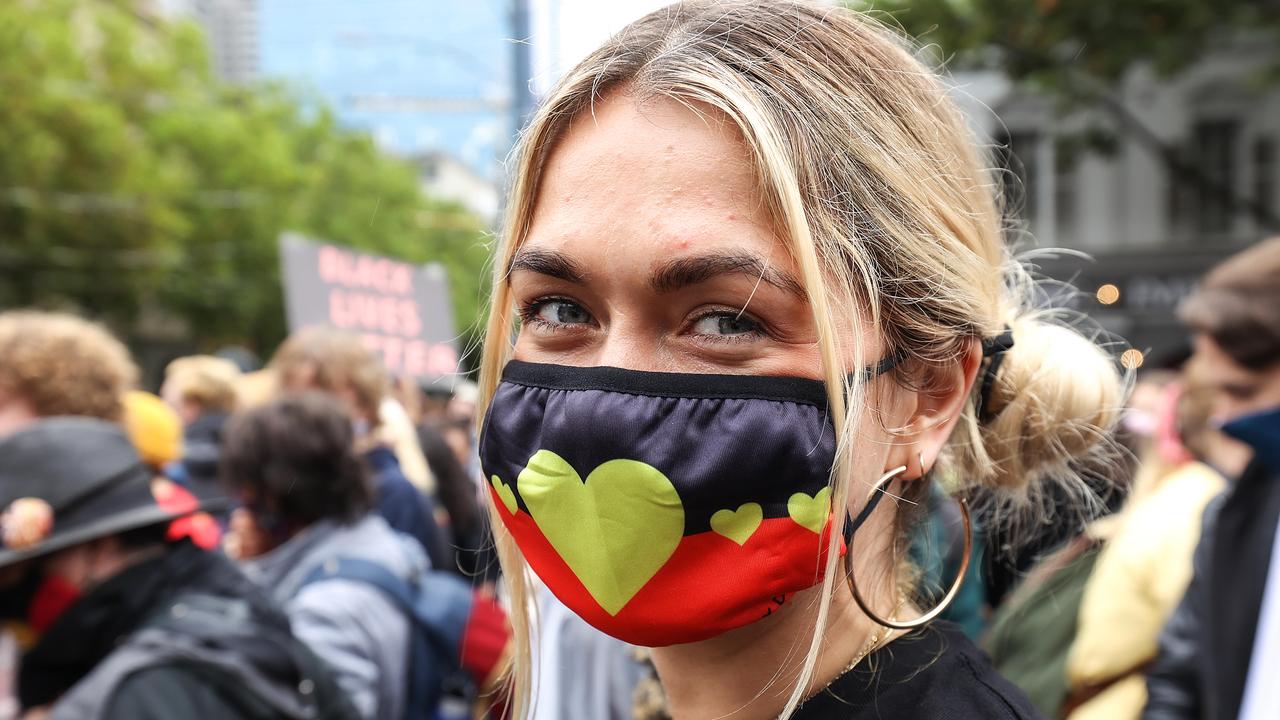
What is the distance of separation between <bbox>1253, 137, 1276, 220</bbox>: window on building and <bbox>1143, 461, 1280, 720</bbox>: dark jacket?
63.7ft

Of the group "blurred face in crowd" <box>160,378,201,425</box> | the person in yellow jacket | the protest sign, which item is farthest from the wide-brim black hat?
"blurred face in crowd" <box>160,378,201,425</box>

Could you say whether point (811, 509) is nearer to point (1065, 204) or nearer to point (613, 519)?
point (613, 519)

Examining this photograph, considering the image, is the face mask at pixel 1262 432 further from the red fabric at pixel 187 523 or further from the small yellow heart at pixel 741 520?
the red fabric at pixel 187 523

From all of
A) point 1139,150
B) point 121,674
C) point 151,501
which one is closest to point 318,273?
point 151,501

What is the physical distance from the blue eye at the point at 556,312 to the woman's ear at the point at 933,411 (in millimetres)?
466

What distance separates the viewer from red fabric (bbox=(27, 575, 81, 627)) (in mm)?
2670

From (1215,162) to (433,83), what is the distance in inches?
582

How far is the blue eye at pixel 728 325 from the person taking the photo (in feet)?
4.59

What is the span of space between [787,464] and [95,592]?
6.66 feet

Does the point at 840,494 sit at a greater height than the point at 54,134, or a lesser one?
greater

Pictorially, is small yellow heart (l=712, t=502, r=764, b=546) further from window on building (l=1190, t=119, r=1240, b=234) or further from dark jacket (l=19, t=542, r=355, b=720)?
window on building (l=1190, t=119, r=1240, b=234)

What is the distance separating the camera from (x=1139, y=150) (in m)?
20.4

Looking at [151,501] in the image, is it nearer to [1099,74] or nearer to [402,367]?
[402,367]

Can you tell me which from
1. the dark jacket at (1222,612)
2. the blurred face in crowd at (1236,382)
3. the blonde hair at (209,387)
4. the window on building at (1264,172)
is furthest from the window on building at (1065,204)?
the dark jacket at (1222,612)
